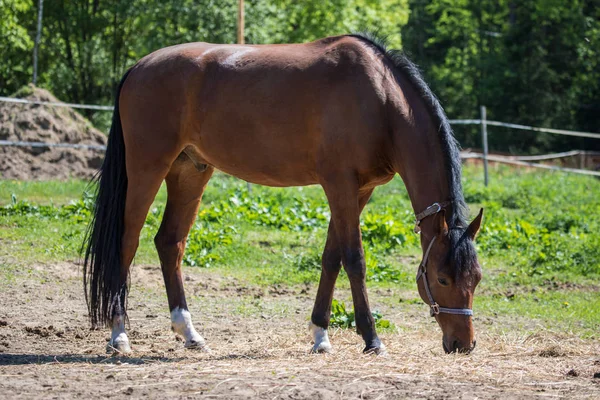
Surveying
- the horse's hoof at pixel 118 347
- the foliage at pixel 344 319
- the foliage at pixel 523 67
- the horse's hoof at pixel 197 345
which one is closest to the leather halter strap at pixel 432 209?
the foliage at pixel 344 319

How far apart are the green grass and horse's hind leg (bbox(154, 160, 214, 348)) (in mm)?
2174

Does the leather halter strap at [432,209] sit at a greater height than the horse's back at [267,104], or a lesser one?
lesser

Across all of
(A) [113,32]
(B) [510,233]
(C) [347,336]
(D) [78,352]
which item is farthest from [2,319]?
(A) [113,32]

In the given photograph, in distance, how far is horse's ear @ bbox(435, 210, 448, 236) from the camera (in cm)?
524

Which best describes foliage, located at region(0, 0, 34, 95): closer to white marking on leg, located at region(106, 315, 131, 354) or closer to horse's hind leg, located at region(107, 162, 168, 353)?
horse's hind leg, located at region(107, 162, 168, 353)

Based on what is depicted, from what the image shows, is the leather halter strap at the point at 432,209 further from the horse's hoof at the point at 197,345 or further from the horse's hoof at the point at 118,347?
the horse's hoof at the point at 118,347

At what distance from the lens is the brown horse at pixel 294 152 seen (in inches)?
211

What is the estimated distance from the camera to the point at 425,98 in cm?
548

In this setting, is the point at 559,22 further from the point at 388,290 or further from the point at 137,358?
the point at 137,358

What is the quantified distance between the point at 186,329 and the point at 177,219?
0.97m

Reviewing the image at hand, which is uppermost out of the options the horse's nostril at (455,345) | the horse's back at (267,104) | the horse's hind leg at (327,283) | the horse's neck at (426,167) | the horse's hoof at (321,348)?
the horse's back at (267,104)

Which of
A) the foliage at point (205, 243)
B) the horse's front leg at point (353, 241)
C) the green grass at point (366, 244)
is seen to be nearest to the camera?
the horse's front leg at point (353, 241)

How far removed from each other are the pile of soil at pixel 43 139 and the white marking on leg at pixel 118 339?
978 centimetres

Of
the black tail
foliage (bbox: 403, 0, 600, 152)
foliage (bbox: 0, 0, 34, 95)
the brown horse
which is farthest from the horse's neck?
foliage (bbox: 403, 0, 600, 152)
